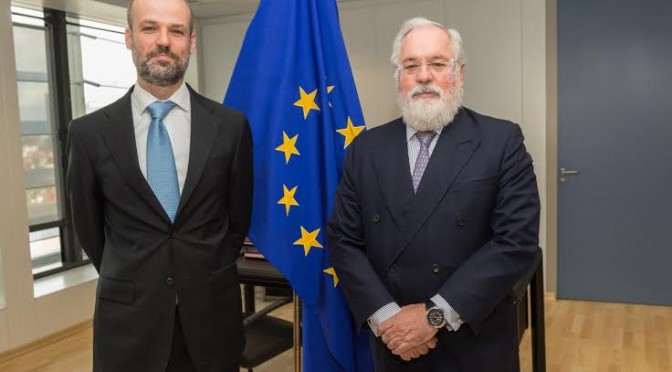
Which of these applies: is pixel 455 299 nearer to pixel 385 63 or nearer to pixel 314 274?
pixel 314 274

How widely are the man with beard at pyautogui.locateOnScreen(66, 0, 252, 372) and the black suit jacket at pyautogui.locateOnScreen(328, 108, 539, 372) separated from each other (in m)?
0.42

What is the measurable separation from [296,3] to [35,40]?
10.9ft

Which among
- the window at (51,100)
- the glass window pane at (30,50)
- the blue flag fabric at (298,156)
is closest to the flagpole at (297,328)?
the blue flag fabric at (298,156)

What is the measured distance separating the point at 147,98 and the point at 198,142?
0.19m

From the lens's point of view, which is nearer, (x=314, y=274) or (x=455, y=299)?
(x=455, y=299)

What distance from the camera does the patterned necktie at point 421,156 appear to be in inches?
67.1

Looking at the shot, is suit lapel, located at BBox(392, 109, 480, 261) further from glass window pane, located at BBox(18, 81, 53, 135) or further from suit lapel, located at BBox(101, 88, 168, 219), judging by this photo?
glass window pane, located at BBox(18, 81, 53, 135)

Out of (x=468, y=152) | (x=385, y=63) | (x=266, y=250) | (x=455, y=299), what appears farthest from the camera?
(x=385, y=63)

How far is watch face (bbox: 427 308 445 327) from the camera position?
1584 millimetres

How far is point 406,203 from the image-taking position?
167 centimetres

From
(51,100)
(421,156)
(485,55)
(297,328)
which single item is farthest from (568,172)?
(51,100)

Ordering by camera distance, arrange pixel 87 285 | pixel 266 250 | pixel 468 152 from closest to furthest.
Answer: pixel 468 152 < pixel 266 250 < pixel 87 285

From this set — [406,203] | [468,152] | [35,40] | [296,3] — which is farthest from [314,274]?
[35,40]

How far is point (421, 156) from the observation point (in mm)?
1739
